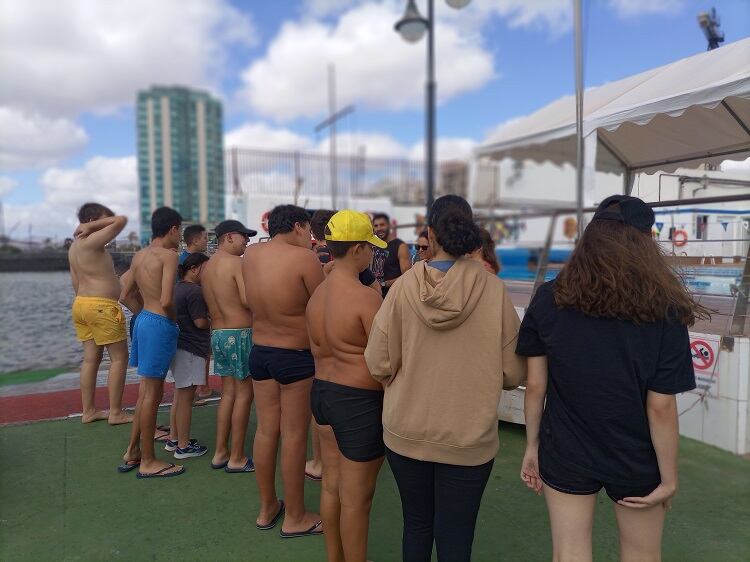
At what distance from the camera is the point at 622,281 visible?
153cm

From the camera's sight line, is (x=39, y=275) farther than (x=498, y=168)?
No

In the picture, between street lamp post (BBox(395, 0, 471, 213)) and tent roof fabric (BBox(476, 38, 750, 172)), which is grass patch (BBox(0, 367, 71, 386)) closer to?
street lamp post (BBox(395, 0, 471, 213))

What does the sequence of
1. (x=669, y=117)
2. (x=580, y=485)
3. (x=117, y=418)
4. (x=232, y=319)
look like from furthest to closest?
(x=669, y=117) → (x=117, y=418) → (x=232, y=319) → (x=580, y=485)

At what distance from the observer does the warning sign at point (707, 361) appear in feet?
12.3

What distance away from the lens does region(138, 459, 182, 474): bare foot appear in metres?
3.41

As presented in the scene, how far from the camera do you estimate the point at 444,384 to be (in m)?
1.76

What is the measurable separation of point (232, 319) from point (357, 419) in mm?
1571

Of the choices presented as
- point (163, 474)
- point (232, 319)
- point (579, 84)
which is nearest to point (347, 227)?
point (232, 319)

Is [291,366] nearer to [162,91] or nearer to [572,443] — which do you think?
[572,443]

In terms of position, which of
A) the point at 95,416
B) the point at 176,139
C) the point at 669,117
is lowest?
the point at 95,416

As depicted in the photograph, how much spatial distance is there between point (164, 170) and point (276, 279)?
7479cm

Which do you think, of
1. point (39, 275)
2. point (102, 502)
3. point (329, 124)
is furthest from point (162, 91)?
point (102, 502)

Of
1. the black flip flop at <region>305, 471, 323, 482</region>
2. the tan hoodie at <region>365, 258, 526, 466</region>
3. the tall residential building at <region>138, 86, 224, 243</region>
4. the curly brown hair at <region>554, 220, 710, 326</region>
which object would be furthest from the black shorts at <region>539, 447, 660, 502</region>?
the tall residential building at <region>138, 86, 224, 243</region>

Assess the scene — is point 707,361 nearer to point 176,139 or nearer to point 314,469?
point 314,469
